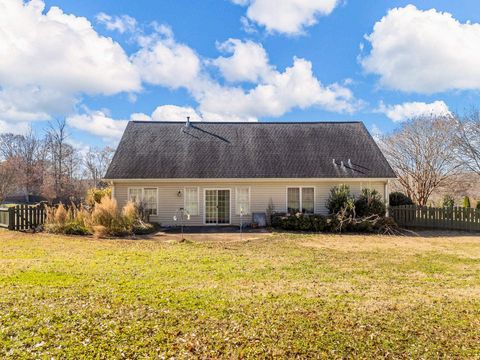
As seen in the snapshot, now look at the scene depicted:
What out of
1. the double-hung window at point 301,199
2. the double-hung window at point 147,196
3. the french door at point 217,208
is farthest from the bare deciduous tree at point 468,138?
the double-hung window at point 147,196

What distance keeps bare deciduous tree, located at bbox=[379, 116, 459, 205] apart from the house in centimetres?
650

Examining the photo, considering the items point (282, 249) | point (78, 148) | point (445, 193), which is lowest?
point (282, 249)

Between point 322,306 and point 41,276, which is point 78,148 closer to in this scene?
point 41,276

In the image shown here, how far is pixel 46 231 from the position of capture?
13289mm

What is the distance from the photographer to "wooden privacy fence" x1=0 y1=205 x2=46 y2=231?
45.0 feet

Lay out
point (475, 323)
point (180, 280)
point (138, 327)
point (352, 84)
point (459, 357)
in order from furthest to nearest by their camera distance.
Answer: point (352, 84) < point (180, 280) < point (475, 323) < point (138, 327) < point (459, 357)

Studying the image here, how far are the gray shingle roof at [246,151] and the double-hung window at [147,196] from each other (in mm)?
746

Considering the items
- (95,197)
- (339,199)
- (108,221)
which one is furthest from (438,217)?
(95,197)

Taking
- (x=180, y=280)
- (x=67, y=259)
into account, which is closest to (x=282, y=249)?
(x=180, y=280)

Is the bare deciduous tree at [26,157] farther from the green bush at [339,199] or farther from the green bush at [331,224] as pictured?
the green bush at [339,199]

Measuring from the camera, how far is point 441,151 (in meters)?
21.8

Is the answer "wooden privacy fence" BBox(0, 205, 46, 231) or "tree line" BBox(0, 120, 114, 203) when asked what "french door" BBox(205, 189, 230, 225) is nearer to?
"wooden privacy fence" BBox(0, 205, 46, 231)

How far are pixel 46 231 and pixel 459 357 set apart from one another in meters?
14.2

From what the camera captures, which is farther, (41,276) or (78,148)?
(78,148)
